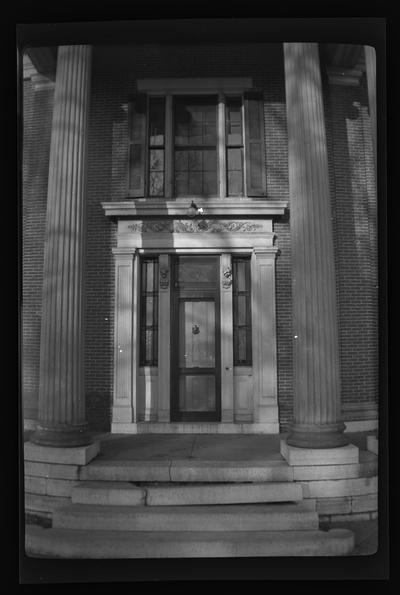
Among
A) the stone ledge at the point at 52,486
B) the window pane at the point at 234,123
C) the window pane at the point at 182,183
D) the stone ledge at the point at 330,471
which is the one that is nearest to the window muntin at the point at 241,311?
the window pane at the point at 182,183

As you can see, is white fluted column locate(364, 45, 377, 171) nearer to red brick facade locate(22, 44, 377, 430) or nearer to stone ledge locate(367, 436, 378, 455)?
red brick facade locate(22, 44, 377, 430)

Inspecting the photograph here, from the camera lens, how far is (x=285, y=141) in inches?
237

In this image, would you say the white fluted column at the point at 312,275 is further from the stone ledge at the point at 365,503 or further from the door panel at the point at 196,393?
the door panel at the point at 196,393

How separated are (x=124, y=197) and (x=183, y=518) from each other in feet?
13.2

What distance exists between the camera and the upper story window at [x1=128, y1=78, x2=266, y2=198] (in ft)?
19.0

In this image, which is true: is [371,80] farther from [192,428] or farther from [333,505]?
[192,428]

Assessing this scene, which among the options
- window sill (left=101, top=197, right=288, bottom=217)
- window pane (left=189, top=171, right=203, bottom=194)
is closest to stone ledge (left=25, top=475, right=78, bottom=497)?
window sill (left=101, top=197, right=288, bottom=217)

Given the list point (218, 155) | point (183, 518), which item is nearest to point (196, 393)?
point (183, 518)

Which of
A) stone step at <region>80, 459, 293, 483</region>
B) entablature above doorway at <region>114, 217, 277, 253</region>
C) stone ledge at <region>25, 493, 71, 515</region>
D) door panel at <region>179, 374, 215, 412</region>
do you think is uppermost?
entablature above doorway at <region>114, 217, 277, 253</region>

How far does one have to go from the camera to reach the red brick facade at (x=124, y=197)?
3895 millimetres

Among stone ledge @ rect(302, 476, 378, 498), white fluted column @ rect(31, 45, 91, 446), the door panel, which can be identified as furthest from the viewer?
the door panel

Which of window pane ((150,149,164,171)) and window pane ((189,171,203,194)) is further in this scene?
window pane ((150,149,164,171))

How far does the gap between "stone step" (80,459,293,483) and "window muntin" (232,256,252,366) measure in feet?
6.38

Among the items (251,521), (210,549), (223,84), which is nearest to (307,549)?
(251,521)
